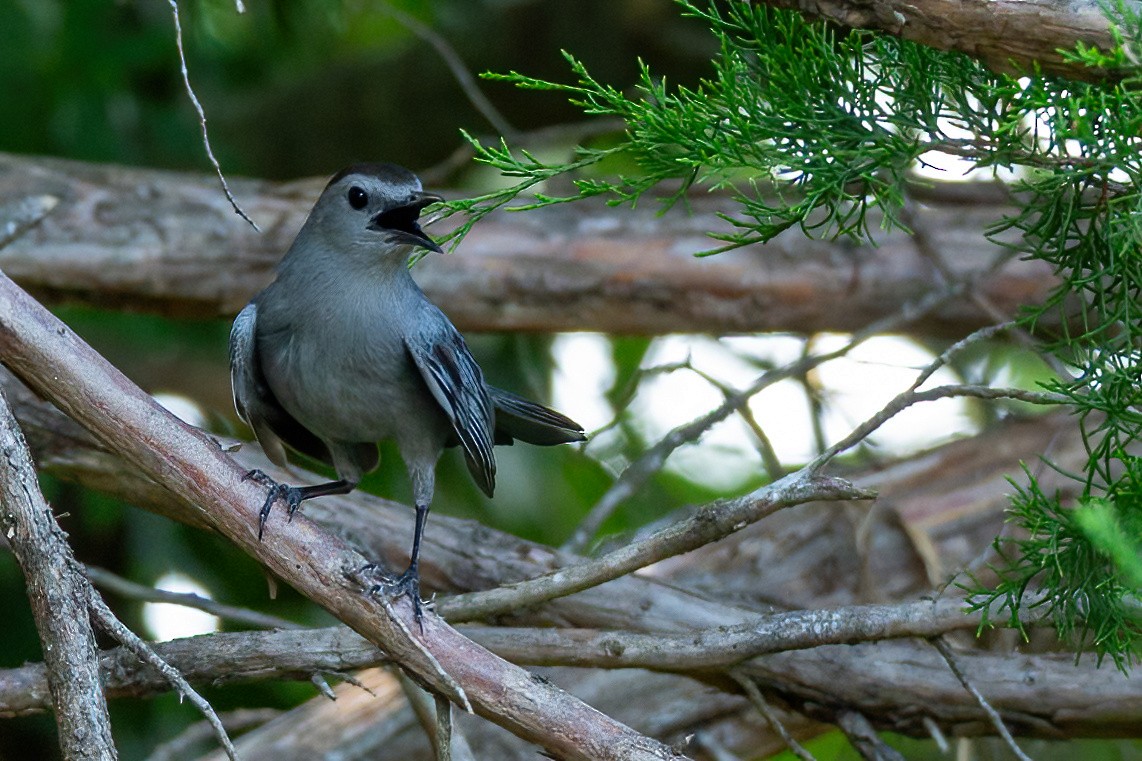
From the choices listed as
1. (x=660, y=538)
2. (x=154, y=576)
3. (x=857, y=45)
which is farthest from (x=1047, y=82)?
(x=154, y=576)

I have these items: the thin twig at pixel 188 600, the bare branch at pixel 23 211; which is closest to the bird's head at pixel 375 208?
the thin twig at pixel 188 600

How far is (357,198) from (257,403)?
2.16 feet

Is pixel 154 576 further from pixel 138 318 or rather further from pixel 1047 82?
pixel 1047 82

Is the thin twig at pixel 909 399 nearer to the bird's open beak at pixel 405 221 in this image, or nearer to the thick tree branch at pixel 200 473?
the thick tree branch at pixel 200 473

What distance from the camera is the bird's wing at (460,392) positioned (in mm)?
3189

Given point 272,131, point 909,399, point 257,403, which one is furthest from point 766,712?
point 272,131

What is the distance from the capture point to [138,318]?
539 centimetres

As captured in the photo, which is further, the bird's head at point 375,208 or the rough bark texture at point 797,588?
the rough bark texture at point 797,588

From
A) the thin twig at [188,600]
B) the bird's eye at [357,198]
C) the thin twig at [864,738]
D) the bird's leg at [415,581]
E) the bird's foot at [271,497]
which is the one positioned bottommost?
the thin twig at [188,600]

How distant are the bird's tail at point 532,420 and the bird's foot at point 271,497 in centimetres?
69

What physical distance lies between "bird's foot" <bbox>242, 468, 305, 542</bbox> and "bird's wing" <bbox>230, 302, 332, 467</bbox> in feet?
1.23

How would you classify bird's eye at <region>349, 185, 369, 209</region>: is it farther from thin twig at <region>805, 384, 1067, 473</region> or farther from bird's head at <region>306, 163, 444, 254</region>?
thin twig at <region>805, 384, 1067, 473</region>

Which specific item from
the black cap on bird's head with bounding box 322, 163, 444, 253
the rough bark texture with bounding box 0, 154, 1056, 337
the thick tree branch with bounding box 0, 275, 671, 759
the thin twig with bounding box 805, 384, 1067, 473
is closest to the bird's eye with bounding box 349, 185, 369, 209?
the black cap on bird's head with bounding box 322, 163, 444, 253

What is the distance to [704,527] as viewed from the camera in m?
2.47
